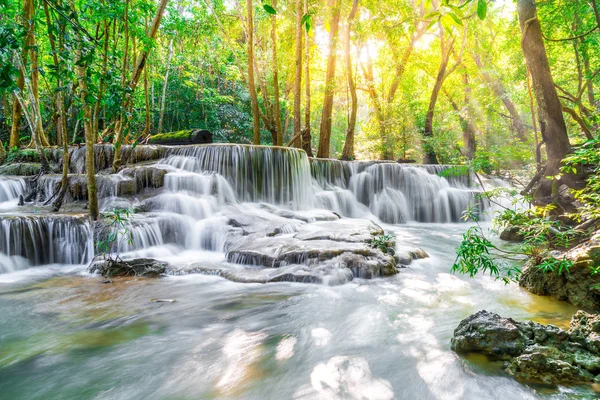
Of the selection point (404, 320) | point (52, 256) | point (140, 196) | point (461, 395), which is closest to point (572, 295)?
point (404, 320)

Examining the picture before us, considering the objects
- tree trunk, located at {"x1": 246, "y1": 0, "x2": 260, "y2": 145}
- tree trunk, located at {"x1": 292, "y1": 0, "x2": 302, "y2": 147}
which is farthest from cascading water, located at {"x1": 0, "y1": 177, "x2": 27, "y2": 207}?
tree trunk, located at {"x1": 292, "y1": 0, "x2": 302, "y2": 147}

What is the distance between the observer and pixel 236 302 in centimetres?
427

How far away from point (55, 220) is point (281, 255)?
436cm

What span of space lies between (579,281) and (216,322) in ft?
12.9

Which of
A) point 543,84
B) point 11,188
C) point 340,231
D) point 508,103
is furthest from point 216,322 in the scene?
point 508,103

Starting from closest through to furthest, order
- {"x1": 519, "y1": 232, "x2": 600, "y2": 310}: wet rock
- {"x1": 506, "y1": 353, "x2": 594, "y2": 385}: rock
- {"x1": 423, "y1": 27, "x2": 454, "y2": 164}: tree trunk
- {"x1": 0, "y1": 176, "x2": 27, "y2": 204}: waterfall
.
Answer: {"x1": 506, "y1": 353, "x2": 594, "y2": 385}: rock < {"x1": 519, "y1": 232, "x2": 600, "y2": 310}: wet rock < {"x1": 0, "y1": 176, "x2": 27, "y2": 204}: waterfall < {"x1": 423, "y1": 27, "x2": 454, "y2": 164}: tree trunk

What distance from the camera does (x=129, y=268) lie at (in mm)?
5445

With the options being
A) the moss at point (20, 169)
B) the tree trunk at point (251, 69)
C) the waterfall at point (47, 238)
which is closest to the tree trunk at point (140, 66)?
the waterfall at point (47, 238)

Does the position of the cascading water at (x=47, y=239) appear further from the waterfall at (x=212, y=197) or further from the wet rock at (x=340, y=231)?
the wet rock at (x=340, y=231)

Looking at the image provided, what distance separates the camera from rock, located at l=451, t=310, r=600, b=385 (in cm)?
223

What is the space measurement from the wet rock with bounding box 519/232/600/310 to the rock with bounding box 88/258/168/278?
5.39 m

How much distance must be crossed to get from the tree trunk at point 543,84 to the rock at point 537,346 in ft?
13.7

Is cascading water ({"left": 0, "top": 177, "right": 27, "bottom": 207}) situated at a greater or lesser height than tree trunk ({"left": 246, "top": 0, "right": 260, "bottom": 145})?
lesser

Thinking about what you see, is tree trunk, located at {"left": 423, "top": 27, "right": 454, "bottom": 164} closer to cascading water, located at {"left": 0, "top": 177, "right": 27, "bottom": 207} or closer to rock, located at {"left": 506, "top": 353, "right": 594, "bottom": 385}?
rock, located at {"left": 506, "top": 353, "right": 594, "bottom": 385}
